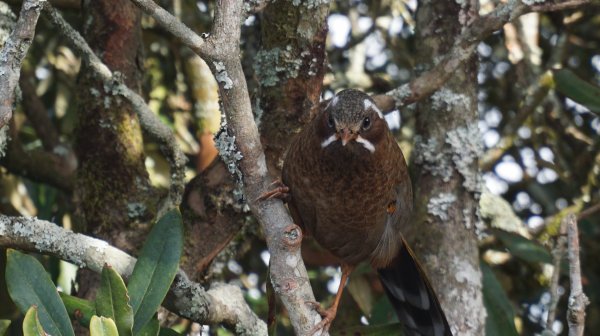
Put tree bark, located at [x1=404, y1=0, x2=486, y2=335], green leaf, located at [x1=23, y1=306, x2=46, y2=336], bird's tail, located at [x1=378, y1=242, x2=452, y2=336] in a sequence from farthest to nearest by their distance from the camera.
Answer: tree bark, located at [x1=404, y1=0, x2=486, y2=335] < bird's tail, located at [x1=378, y1=242, x2=452, y2=336] < green leaf, located at [x1=23, y1=306, x2=46, y2=336]

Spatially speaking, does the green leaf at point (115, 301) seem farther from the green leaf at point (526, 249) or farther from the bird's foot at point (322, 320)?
the green leaf at point (526, 249)

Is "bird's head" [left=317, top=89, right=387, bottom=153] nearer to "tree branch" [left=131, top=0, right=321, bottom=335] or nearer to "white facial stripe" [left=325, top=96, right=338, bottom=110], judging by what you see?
"white facial stripe" [left=325, top=96, right=338, bottom=110]

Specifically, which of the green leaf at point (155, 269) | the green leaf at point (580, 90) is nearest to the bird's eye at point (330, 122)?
the green leaf at point (155, 269)

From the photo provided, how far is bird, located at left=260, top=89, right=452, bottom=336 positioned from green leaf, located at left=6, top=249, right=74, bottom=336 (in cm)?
71

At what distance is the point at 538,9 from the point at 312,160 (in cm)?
93

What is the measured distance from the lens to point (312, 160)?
3023 millimetres

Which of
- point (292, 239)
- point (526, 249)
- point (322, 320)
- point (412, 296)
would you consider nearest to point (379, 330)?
point (322, 320)

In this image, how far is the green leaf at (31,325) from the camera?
6.76 ft

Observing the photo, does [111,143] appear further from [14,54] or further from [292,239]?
[292,239]

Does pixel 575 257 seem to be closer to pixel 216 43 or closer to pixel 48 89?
pixel 216 43

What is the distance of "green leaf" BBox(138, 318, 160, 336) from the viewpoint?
2467 millimetres

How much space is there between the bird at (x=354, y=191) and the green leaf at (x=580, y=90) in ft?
2.62

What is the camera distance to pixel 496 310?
3748 mm

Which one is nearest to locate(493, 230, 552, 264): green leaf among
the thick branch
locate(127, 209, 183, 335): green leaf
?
the thick branch
